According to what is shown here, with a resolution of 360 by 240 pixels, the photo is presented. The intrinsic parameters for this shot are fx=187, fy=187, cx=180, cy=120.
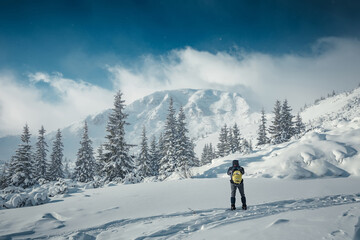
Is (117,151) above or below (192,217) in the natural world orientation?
above

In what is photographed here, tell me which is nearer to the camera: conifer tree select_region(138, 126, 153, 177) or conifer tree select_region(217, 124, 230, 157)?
conifer tree select_region(138, 126, 153, 177)

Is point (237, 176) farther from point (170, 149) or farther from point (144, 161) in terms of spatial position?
point (144, 161)

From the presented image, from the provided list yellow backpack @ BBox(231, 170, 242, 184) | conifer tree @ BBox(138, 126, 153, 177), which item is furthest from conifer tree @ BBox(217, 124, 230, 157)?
yellow backpack @ BBox(231, 170, 242, 184)

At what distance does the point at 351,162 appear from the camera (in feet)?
45.9

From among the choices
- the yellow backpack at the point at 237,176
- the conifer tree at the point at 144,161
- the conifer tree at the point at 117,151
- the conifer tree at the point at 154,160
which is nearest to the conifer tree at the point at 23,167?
the conifer tree at the point at 117,151

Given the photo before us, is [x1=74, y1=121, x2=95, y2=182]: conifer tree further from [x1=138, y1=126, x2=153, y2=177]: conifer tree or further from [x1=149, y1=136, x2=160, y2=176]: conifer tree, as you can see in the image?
[x1=149, y1=136, x2=160, y2=176]: conifer tree

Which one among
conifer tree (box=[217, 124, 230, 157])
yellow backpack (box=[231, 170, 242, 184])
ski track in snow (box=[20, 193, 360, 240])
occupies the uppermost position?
conifer tree (box=[217, 124, 230, 157])

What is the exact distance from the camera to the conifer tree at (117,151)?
19.9 meters

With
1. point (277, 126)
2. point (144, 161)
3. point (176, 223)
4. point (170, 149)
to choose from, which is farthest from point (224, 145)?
point (176, 223)

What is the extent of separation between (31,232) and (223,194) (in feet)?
23.4

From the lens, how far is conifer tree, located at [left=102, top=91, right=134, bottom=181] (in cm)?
1989

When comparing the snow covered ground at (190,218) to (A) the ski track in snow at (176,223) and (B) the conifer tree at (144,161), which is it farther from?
(B) the conifer tree at (144,161)

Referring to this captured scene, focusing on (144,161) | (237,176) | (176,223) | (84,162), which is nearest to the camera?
(176,223)

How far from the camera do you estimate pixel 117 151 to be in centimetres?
2030
